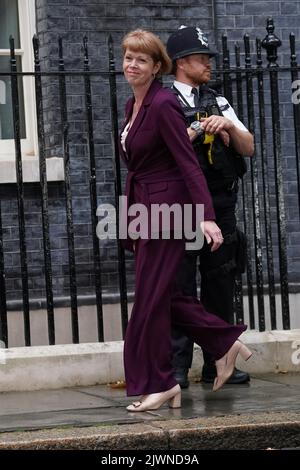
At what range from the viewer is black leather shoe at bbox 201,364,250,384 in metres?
7.93

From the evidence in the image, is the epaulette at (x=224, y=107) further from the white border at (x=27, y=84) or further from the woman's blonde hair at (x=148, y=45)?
the white border at (x=27, y=84)

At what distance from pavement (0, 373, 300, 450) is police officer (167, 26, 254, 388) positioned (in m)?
0.63

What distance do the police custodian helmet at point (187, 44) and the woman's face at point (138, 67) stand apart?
0.64m

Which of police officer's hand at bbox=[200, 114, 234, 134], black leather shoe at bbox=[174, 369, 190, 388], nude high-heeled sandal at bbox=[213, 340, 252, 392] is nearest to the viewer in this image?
nude high-heeled sandal at bbox=[213, 340, 252, 392]

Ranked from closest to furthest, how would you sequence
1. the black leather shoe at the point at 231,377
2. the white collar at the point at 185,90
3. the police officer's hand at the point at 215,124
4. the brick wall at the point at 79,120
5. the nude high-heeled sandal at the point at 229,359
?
1. the nude high-heeled sandal at the point at 229,359
2. the police officer's hand at the point at 215,124
3. the white collar at the point at 185,90
4. the black leather shoe at the point at 231,377
5. the brick wall at the point at 79,120

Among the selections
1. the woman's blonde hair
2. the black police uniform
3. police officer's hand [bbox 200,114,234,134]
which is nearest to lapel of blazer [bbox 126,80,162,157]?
the woman's blonde hair

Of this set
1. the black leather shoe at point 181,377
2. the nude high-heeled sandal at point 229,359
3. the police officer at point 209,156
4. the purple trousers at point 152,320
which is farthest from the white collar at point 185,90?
the black leather shoe at point 181,377

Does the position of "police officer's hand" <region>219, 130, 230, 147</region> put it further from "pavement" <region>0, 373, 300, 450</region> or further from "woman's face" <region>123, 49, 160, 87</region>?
"pavement" <region>0, 373, 300, 450</region>

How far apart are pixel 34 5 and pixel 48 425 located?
14.1 ft

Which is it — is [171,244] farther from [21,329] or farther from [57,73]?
[21,329]

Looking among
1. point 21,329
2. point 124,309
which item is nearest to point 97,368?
point 124,309

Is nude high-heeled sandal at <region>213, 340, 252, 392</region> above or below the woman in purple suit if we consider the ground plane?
below

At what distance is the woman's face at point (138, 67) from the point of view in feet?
22.5

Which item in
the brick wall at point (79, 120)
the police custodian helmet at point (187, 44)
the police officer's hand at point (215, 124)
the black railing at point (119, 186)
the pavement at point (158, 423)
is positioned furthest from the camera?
the brick wall at point (79, 120)
